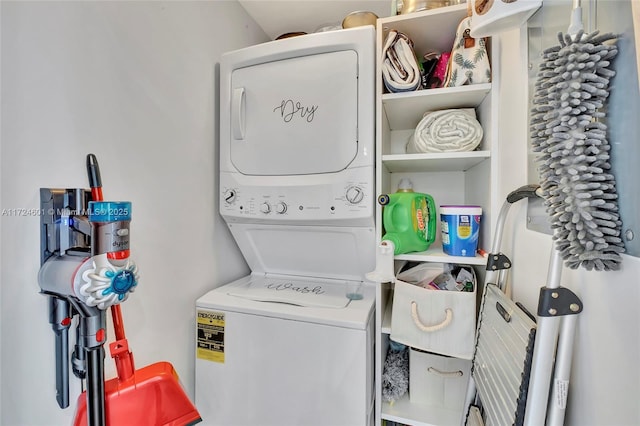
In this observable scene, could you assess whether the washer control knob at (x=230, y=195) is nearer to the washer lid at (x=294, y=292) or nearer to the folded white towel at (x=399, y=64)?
the washer lid at (x=294, y=292)

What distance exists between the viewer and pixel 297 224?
1461mm

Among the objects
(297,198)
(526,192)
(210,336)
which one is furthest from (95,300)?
(526,192)

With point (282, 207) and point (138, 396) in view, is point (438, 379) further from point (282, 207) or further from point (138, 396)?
point (138, 396)

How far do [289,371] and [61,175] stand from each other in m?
1.08

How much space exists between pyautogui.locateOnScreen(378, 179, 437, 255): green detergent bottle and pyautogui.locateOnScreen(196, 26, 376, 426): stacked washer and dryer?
0.09m

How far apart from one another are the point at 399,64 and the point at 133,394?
148cm

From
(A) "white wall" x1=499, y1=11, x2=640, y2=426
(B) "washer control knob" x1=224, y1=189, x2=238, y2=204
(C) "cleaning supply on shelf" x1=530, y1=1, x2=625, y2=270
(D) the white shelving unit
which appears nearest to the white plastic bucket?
(D) the white shelving unit

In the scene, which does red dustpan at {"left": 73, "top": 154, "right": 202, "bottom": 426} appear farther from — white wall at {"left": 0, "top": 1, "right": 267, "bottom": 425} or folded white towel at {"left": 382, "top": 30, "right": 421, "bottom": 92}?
folded white towel at {"left": 382, "top": 30, "right": 421, "bottom": 92}

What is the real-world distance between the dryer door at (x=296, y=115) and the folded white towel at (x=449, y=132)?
308 millimetres

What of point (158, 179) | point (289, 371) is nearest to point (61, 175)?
point (158, 179)

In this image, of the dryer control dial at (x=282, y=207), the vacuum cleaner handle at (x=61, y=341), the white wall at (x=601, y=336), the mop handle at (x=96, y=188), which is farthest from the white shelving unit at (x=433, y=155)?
the vacuum cleaner handle at (x=61, y=341)

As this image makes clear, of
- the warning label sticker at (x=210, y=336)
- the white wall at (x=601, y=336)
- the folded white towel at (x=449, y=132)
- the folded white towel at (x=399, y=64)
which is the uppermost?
the folded white towel at (x=399, y=64)

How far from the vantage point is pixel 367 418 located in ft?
3.86

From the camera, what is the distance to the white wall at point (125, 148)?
2.60 ft
